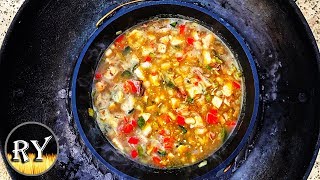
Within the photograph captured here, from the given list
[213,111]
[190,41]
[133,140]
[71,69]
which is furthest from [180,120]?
[71,69]

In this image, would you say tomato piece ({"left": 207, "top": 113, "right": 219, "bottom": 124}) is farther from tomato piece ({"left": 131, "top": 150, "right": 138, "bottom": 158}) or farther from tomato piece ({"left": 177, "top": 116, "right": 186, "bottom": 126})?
tomato piece ({"left": 131, "top": 150, "right": 138, "bottom": 158})

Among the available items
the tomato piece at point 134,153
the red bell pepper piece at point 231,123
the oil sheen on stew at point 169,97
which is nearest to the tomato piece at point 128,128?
the oil sheen on stew at point 169,97

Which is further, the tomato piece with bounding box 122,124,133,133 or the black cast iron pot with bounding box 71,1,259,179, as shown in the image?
the tomato piece with bounding box 122,124,133,133

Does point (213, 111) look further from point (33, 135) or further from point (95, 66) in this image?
point (33, 135)

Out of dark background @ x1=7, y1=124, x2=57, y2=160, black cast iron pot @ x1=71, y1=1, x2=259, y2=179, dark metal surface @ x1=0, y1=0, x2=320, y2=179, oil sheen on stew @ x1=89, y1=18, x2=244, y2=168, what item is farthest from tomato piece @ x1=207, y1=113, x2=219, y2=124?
dark background @ x1=7, y1=124, x2=57, y2=160

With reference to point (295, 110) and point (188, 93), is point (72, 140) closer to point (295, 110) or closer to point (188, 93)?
point (188, 93)

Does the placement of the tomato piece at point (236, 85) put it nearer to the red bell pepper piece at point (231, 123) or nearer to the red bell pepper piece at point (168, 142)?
the red bell pepper piece at point (231, 123)
